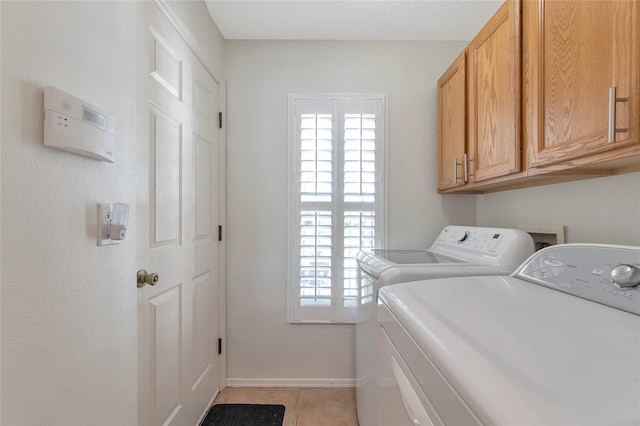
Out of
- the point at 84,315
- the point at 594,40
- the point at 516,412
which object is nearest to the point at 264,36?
the point at 594,40

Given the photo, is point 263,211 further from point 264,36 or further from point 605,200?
point 605,200

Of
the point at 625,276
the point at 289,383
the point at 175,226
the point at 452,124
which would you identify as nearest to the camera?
the point at 625,276

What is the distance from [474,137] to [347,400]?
1.75 metres

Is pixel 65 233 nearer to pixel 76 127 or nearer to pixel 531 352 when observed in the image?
pixel 76 127

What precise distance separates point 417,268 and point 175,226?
112cm

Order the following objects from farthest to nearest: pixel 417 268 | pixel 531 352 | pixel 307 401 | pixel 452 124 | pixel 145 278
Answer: pixel 307 401 → pixel 452 124 → pixel 417 268 → pixel 145 278 → pixel 531 352

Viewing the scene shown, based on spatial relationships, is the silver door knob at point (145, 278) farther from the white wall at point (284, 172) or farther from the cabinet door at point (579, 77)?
the cabinet door at point (579, 77)

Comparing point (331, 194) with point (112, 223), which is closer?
point (112, 223)

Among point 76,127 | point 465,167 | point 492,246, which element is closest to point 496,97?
point 465,167

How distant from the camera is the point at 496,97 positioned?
48.6 inches

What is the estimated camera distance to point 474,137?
56.0 inches

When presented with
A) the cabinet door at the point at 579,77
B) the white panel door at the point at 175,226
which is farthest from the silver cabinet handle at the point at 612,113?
the white panel door at the point at 175,226

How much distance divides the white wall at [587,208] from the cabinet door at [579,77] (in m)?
0.35

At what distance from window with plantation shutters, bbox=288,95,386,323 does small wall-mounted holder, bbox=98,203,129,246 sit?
45.6 inches
